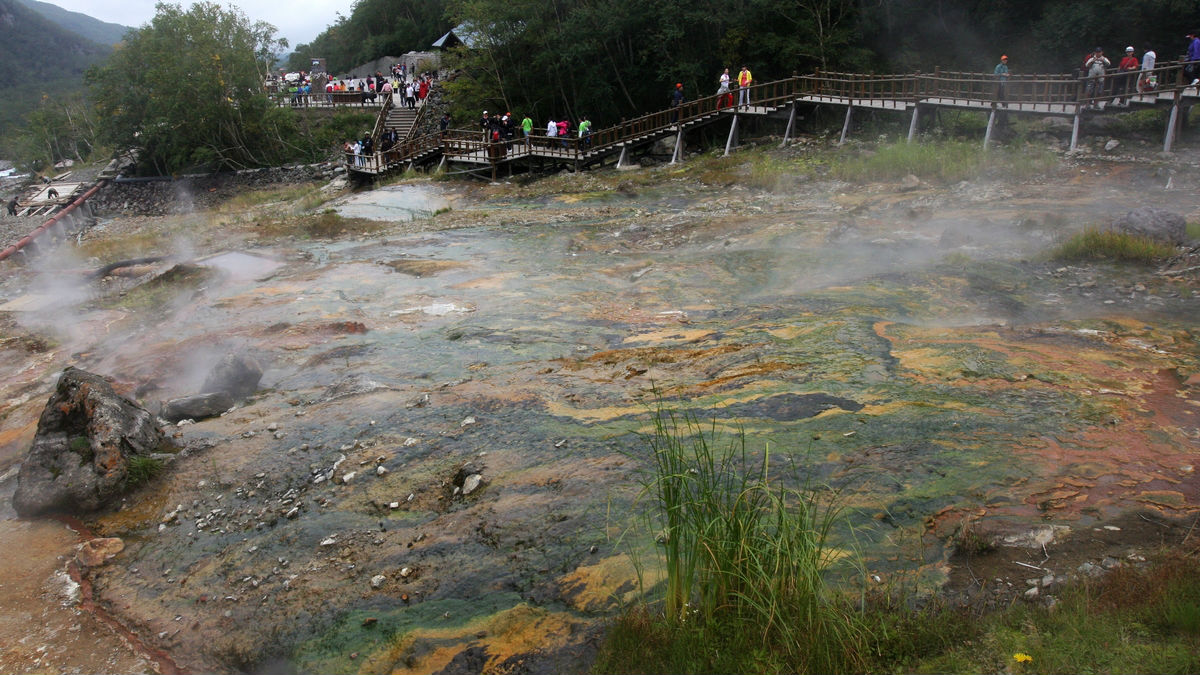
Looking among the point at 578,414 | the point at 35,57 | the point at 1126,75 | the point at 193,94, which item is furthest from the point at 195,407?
the point at 35,57

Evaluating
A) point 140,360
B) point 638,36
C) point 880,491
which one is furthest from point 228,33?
point 880,491

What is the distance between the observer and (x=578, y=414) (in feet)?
22.7

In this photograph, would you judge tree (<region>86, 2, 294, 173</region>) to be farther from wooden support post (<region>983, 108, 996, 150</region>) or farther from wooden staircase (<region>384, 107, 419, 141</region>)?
wooden support post (<region>983, 108, 996, 150</region>)

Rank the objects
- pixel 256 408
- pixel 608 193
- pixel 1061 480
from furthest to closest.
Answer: pixel 608 193, pixel 256 408, pixel 1061 480

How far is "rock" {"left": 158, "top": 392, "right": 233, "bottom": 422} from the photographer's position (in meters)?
7.77

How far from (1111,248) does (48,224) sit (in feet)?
92.2

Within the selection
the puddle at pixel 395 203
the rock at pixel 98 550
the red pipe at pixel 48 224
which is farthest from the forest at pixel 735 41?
the rock at pixel 98 550

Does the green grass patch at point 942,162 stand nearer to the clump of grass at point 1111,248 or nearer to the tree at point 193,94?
the clump of grass at point 1111,248

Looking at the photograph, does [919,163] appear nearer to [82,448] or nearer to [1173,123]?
[1173,123]

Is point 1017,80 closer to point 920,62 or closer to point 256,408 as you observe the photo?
point 920,62

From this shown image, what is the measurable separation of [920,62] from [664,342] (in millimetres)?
21746

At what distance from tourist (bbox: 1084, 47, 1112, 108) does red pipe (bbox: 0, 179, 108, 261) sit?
2455cm

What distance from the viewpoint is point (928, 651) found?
360 cm

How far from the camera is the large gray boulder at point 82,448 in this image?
6270 mm
